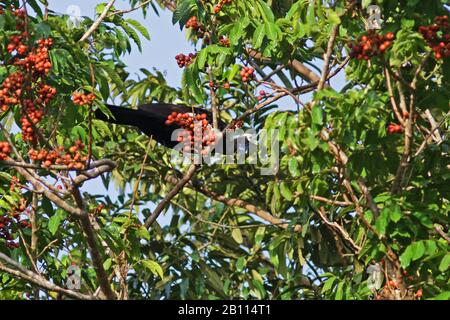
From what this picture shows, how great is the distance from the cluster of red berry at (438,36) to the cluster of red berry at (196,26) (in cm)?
213

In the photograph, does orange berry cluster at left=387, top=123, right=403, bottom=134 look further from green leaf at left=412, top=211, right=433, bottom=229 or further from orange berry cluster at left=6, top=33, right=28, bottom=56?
orange berry cluster at left=6, top=33, right=28, bottom=56

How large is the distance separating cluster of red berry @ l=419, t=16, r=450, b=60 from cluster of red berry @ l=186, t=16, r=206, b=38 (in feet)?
7.00

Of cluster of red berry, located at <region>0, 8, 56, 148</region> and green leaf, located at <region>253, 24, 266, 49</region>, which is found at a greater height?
green leaf, located at <region>253, 24, 266, 49</region>

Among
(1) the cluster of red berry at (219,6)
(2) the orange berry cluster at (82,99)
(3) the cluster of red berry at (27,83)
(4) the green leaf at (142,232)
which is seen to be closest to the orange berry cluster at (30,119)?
(3) the cluster of red berry at (27,83)

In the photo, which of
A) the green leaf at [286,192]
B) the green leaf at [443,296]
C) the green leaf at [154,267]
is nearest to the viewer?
the green leaf at [443,296]

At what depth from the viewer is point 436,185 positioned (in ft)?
18.6

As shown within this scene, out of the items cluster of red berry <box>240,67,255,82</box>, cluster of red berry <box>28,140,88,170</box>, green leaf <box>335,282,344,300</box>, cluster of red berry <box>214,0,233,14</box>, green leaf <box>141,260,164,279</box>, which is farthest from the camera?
cluster of red berry <box>214,0,233,14</box>

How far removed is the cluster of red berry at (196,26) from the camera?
686 cm

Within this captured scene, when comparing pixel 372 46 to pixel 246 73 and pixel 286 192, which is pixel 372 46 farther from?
pixel 286 192

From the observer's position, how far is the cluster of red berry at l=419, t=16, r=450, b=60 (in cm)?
515

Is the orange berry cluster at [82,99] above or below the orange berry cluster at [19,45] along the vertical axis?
below

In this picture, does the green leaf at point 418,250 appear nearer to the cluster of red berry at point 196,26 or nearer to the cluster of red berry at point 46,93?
the cluster of red berry at point 46,93

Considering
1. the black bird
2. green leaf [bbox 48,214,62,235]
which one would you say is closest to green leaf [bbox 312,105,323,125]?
green leaf [bbox 48,214,62,235]
